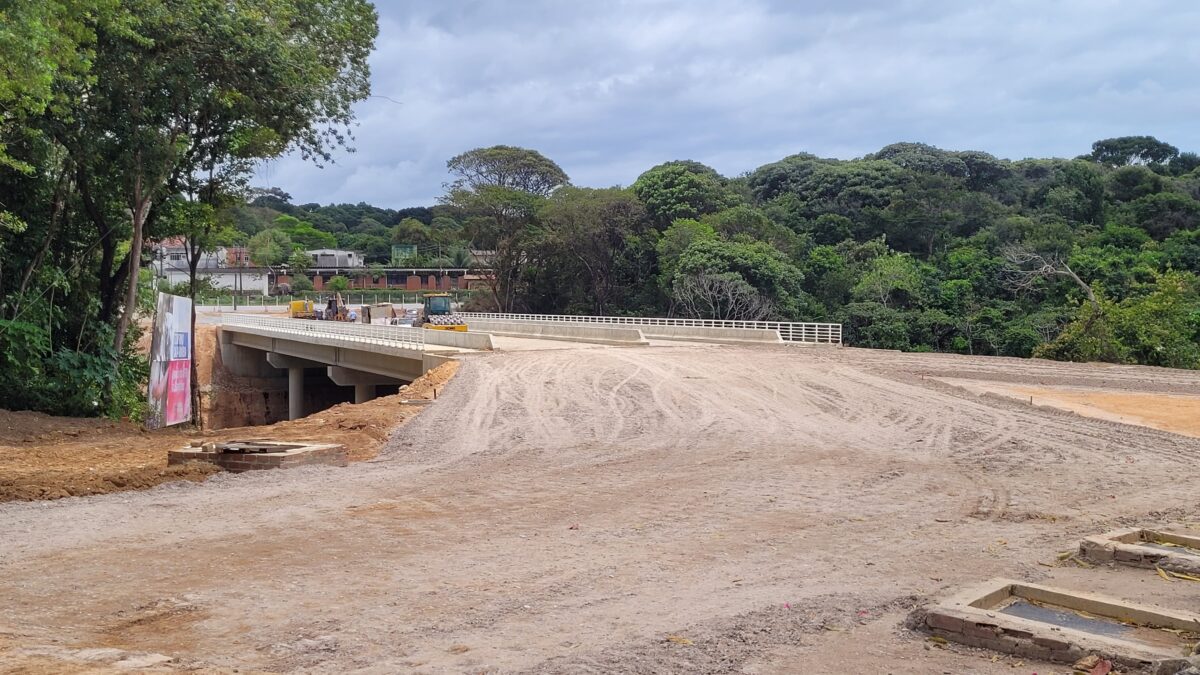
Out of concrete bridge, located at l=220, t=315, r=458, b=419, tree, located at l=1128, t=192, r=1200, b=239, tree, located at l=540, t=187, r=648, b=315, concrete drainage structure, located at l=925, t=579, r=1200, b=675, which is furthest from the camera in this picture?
tree, located at l=540, t=187, r=648, b=315

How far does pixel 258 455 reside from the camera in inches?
579

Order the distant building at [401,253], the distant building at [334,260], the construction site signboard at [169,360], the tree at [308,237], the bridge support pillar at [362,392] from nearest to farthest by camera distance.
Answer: the construction site signboard at [169,360] < the bridge support pillar at [362,392] < the distant building at [334,260] < the distant building at [401,253] < the tree at [308,237]

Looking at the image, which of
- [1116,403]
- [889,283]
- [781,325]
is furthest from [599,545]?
[889,283]

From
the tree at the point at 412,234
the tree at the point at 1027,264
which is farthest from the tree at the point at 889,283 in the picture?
the tree at the point at 412,234

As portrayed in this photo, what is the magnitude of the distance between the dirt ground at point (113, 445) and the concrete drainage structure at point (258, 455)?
12.0 inches

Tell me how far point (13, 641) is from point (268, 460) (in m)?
8.16

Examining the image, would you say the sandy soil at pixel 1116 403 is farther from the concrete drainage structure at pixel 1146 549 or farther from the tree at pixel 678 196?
the tree at pixel 678 196

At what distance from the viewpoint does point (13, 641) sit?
6.58m

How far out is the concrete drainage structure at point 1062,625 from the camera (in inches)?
247

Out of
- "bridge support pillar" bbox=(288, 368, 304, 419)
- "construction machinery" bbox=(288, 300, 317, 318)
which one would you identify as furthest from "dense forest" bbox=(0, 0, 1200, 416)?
"construction machinery" bbox=(288, 300, 317, 318)

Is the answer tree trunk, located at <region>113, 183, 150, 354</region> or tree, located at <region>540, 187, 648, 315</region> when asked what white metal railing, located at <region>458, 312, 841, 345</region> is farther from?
tree trunk, located at <region>113, 183, 150, 354</region>

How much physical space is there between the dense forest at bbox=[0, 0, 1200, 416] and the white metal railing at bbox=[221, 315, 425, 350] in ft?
19.2

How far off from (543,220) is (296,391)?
1057 inches

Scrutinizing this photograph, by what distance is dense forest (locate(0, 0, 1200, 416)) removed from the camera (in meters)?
21.8
